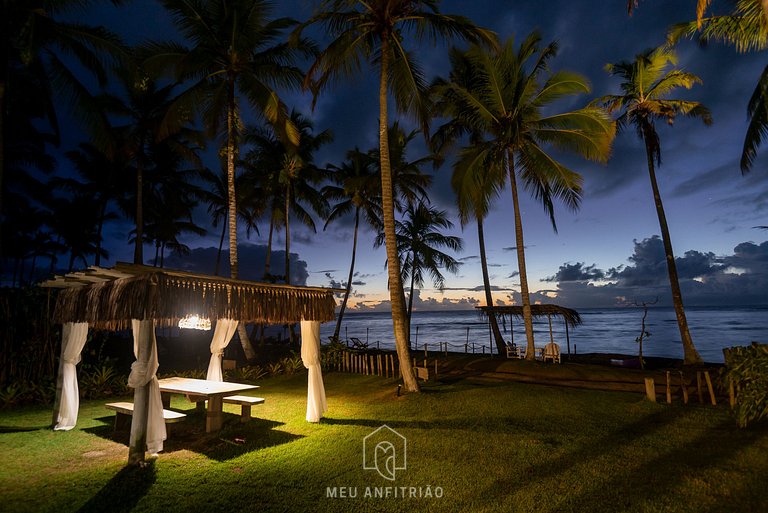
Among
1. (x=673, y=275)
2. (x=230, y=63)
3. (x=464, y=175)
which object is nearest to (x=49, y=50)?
(x=230, y=63)

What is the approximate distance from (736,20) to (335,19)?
27.0 ft

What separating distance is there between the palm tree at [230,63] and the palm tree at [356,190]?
737 cm

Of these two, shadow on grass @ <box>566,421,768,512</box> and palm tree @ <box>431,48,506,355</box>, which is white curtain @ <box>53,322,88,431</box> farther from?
palm tree @ <box>431,48,506,355</box>

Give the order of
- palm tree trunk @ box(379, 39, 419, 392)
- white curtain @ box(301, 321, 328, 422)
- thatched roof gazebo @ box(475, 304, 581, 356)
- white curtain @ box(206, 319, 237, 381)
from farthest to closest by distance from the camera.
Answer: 1. thatched roof gazebo @ box(475, 304, 581, 356)
2. palm tree trunk @ box(379, 39, 419, 392)
3. white curtain @ box(206, 319, 237, 381)
4. white curtain @ box(301, 321, 328, 422)

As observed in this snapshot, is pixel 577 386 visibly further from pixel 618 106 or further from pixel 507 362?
pixel 618 106

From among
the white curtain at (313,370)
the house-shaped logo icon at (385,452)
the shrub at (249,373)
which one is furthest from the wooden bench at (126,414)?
the shrub at (249,373)

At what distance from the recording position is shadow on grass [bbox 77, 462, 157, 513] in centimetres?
400

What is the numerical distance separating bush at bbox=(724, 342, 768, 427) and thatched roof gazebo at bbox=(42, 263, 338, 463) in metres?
6.80

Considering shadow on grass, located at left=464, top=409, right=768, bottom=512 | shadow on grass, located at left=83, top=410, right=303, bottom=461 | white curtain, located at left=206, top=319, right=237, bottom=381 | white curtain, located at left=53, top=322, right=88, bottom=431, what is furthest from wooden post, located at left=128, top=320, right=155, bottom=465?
shadow on grass, located at left=464, top=409, right=768, bottom=512

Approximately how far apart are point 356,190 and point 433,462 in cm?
1733

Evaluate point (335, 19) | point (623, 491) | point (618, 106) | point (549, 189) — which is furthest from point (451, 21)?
point (623, 491)

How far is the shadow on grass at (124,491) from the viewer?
4.00 meters

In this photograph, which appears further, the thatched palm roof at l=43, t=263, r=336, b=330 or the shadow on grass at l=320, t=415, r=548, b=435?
the shadow on grass at l=320, t=415, r=548, b=435

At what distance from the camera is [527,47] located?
1303 cm
